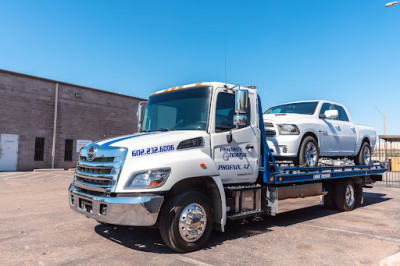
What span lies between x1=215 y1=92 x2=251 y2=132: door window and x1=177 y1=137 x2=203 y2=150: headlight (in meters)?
0.42

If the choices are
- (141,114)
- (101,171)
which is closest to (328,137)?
(141,114)

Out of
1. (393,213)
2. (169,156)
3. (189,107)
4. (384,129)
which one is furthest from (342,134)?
(384,129)

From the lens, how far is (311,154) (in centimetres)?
752

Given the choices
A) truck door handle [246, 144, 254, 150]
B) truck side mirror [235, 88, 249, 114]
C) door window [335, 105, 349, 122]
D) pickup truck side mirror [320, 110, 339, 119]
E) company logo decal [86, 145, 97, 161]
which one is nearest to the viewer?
company logo decal [86, 145, 97, 161]

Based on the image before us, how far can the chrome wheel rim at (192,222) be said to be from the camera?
4652 millimetres

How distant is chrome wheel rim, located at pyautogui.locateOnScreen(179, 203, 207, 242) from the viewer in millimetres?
4652

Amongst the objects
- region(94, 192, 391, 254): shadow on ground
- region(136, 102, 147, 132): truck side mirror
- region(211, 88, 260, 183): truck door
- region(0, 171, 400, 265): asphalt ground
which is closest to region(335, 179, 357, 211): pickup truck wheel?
region(0, 171, 400, 265): asphalt ground

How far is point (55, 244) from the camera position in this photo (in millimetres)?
5109

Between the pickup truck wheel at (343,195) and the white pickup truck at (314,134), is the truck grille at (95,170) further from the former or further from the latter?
the pickup truck wheel at (343,195)

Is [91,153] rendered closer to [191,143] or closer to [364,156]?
[191,143]

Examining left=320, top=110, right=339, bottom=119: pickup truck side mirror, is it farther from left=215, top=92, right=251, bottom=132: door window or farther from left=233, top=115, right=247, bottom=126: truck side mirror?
left=233, top=115, right=247, bottom=126: truck side mirror

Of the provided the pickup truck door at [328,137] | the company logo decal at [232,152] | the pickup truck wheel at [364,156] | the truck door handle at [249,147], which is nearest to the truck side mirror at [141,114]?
the company logo decal at [232,152]

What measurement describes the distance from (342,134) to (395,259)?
5490mm

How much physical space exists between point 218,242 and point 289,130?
3.05 metres
